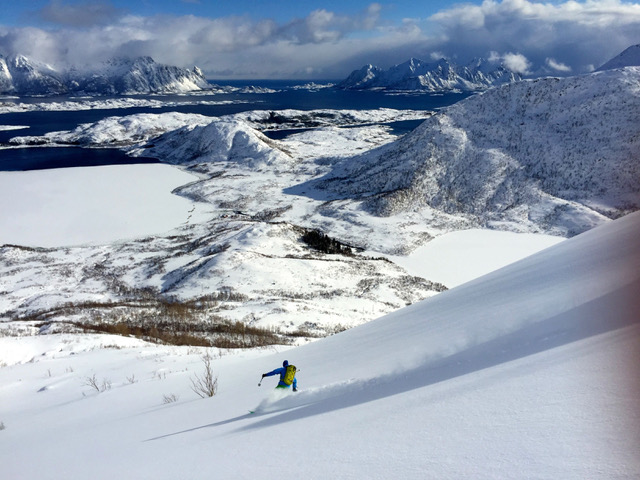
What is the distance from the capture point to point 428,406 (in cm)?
378

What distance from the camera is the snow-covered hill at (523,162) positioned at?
48281 mm

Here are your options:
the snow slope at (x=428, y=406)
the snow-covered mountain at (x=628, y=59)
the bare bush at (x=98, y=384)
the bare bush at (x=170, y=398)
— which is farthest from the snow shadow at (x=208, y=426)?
the snow-covered mountain at (x=628, y=59)

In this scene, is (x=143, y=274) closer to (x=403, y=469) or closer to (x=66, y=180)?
(x=403, y=469)

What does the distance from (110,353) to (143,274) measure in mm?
23506

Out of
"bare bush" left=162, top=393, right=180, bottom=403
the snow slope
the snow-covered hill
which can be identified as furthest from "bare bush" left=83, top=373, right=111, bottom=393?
the snow-covered hill

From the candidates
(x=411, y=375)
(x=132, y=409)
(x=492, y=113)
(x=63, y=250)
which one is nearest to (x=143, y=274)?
(x=63, y=250)

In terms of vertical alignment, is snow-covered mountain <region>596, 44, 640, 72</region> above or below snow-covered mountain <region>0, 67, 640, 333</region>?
above

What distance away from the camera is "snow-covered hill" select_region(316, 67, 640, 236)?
4828 centimetres

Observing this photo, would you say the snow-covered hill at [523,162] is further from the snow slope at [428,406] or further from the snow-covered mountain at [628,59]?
the snow-covered mountain at [628,59]

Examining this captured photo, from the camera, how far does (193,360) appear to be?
13047mm

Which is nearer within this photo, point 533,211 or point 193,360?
point 193,360

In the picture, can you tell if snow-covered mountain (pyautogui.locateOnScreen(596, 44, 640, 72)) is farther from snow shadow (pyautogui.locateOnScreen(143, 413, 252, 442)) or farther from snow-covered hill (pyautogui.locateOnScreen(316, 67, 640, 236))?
snow shadow (pyautogui.locateOnScreen(143, 413, 252, 442))

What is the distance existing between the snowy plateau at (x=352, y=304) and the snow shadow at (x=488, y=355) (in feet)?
0.14

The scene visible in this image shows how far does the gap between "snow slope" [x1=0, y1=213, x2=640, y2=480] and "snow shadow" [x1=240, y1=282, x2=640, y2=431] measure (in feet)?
0.11
